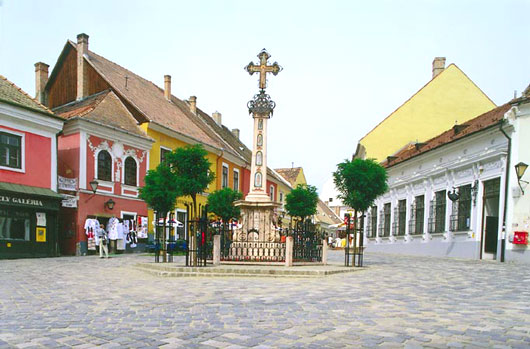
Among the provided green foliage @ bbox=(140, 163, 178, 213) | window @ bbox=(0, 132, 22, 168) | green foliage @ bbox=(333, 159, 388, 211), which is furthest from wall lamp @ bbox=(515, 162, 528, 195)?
window @ bbox=(0, 132, 22, 168)

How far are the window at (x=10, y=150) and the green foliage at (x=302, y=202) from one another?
17.1 m

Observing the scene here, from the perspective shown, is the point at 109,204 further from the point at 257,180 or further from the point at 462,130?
the point at 462,130

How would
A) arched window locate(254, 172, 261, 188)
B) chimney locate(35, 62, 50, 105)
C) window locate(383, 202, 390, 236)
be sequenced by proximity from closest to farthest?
arched window locate(254, 172, 261, 188), chimney locate(35, 62, 50, 105), window locate(383, 202, 390, 236)

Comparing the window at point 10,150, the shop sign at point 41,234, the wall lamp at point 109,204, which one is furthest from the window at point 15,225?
the wall lamp at point 109,204

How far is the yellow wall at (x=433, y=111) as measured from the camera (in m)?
31.1

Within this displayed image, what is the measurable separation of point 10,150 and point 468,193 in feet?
65.6

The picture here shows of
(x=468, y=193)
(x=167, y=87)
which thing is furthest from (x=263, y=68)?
(x=167, y=87)

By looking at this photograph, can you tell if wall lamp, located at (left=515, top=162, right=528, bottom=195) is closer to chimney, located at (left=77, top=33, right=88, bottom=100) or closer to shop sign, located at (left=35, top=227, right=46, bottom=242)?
shop sign, located at (left=35, top=227, right=46, bottom=242)

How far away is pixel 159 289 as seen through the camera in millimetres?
9336

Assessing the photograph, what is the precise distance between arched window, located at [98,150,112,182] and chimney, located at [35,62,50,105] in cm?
849

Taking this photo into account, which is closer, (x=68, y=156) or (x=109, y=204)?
(x=68, y=156)

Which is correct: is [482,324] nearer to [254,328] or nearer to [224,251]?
[254,328]

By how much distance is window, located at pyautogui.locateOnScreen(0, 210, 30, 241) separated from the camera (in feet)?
61.0

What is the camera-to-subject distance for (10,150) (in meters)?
19.3
